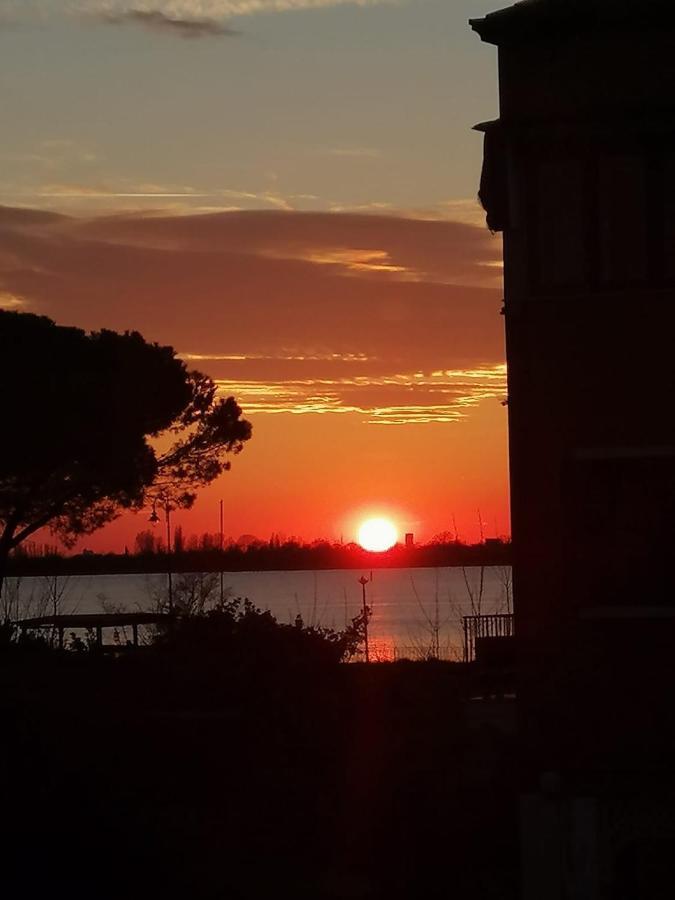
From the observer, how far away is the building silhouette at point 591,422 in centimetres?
1181

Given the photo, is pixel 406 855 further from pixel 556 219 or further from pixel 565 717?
pixel 556 219

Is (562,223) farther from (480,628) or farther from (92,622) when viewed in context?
(92,622)

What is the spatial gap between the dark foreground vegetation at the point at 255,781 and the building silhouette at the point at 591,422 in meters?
1.88

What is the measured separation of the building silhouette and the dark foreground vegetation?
1.88 metres

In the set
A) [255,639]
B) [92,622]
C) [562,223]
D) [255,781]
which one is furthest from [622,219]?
[92,622]

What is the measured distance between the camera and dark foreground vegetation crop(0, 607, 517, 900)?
13922 mm

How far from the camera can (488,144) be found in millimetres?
12867

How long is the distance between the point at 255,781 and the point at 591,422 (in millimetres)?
6650

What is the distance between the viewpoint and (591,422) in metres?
12.1

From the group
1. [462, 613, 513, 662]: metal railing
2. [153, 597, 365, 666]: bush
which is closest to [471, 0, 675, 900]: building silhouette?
[153, 597, 365, 666]: bush

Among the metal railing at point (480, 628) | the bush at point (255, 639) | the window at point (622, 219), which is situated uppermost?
the window at point (622, 219)

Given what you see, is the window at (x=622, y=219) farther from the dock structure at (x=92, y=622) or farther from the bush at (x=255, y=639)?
the dock structure at (x=92, y=622)

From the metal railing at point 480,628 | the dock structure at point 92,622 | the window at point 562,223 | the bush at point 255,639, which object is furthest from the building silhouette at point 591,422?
the metal railing at point 480,628

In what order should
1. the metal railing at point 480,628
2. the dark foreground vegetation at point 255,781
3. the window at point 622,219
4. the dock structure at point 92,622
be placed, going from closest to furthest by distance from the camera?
the window at point 622,219 < the dark foreground vegetation at point 255,781 < the dock structure at point 92,622 < the metal railing at point 480,628
